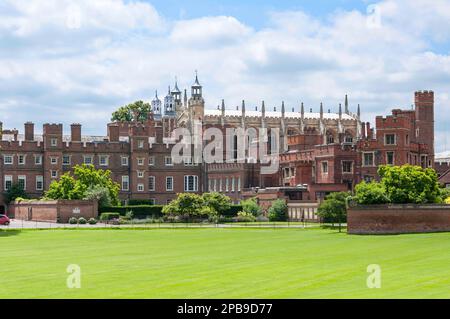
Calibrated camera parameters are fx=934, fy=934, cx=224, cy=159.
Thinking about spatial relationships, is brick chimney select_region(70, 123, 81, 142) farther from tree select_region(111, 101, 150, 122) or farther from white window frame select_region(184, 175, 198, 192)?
tree select_region(111, 101, 150, 122)

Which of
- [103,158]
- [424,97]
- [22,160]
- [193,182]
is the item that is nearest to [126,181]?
[103,158]

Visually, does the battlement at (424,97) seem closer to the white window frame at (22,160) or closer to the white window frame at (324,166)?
the white window frame at (324,166)

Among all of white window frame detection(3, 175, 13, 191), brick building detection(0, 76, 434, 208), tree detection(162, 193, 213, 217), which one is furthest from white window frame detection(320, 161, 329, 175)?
white window frame detection(3, 175, 13, 191)

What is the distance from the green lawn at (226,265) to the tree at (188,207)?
2422cm

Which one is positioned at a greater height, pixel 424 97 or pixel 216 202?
pixel 424 97

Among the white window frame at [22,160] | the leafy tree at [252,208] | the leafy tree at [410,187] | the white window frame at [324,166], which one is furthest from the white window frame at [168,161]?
the leafy tree at [410,187]

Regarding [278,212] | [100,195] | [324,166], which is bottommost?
[278,212]

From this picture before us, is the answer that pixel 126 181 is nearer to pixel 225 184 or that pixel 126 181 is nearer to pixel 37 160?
pixel 37 160

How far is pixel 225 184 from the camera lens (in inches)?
4213

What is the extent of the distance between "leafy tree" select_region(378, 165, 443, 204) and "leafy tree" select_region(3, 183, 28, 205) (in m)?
48.0

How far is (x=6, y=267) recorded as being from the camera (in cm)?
3612

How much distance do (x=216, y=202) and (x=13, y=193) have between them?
1025 inches

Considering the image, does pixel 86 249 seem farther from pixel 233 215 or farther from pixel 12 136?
pixel 12 136
